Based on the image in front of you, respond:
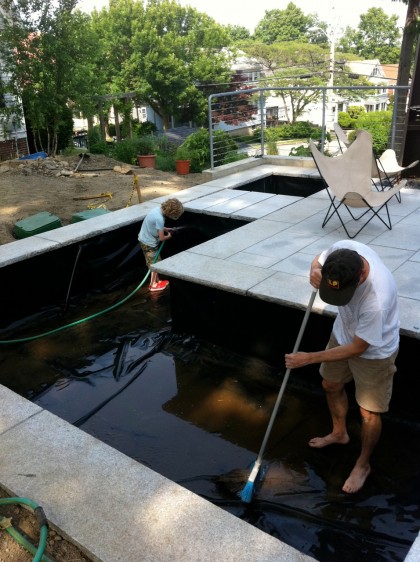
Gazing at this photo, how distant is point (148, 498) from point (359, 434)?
5.75 ft

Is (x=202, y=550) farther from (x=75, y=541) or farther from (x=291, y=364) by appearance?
(x=291, y=364)

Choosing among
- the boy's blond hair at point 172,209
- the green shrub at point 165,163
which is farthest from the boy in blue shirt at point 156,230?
the green shrub at point 165,163

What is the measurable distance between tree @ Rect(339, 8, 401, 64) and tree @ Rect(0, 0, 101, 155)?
58095mm

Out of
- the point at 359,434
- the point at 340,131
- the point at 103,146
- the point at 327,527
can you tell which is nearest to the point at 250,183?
the point at 340,131

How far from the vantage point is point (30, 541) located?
213cm

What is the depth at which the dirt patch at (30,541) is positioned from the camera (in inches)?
80.9

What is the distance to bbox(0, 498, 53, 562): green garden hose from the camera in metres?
1.98

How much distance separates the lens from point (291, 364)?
266 cm

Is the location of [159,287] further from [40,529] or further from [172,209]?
[40,529]

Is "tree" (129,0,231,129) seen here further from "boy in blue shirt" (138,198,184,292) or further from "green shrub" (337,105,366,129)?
"boy in blue shirt" (138,198,184,292)

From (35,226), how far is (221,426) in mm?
3898

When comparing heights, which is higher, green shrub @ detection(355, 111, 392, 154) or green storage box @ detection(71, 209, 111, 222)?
green storage box @ detection(71, 209, 111, 222)

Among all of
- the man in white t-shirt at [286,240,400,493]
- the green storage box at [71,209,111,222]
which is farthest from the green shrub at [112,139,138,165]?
the man in white t-shirt at [286,240,400,493]

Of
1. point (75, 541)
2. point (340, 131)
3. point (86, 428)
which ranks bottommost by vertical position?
point (86, 428)
